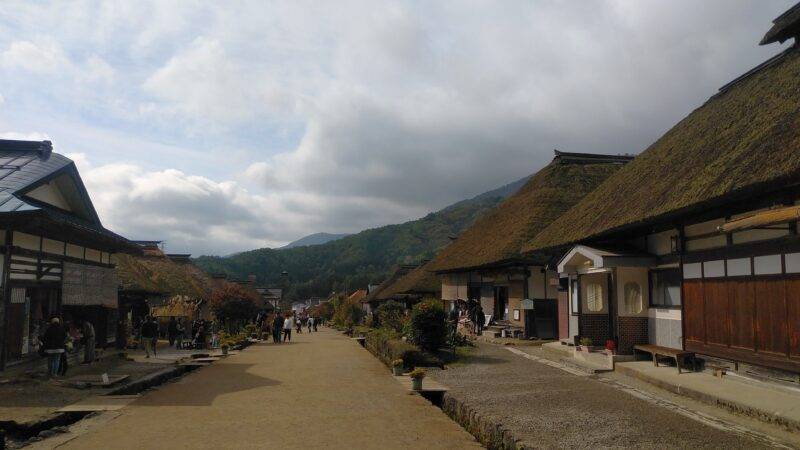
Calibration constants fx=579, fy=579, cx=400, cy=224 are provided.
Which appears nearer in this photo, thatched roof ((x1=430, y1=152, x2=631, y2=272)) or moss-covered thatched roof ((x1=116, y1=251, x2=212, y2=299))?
thatched roof ((x1=430, y1=152, x2=631, y2=272))

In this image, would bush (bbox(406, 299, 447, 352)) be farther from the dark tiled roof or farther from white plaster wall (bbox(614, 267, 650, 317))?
the dark tiled roof

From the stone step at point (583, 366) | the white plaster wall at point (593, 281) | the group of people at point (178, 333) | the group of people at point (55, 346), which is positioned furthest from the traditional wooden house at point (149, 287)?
the white plaster wall at point (593, 281)

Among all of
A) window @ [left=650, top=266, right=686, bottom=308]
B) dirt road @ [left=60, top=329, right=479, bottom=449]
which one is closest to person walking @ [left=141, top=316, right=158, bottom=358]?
dirt road @ [left=60, top=329, right=479, bottom=449]

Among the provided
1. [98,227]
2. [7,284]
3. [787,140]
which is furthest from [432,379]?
[98,227]

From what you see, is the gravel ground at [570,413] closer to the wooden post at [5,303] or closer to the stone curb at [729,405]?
the stone curb at [729,405]

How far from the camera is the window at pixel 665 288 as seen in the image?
12547 mm

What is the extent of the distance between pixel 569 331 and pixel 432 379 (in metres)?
5.73

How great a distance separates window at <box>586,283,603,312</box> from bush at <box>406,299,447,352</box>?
3.99 metres

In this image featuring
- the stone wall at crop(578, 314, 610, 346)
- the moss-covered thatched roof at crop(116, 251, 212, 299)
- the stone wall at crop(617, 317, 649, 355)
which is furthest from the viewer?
the moss-covered thatched roof at crop(116, 251, 212, 299)

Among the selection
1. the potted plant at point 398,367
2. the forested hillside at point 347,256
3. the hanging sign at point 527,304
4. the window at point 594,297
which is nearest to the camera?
the potted plant at point 398,367

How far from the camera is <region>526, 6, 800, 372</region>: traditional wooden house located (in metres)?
8.99

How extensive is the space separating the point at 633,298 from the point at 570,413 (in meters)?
5.82

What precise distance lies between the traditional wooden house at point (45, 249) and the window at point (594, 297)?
12859 mm

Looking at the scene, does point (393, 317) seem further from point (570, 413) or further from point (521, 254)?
point (570, 413)
